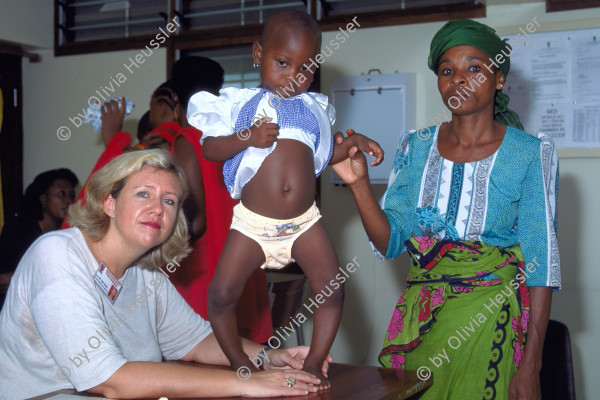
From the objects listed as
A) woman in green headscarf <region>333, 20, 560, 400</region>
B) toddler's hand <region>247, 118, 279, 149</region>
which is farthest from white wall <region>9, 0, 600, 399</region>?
toddler's hand <region>247, 118, 279, 149</region>

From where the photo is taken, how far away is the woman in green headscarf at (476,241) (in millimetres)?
1897

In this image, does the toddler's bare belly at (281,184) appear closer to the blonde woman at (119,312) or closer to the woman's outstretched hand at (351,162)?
the woman's outstretched hand at (351,162)

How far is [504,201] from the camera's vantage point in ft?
6.37

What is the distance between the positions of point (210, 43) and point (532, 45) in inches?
80.9

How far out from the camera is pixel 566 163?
358 centimetres

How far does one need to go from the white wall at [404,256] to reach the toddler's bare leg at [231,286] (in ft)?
7.29

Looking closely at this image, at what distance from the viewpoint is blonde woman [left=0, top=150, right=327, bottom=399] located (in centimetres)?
168

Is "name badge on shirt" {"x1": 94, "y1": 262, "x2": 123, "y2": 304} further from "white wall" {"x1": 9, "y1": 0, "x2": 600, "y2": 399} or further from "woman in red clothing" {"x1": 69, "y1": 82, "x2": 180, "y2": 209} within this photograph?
"white wall" {"x1": 9, "y1": 0, "x2": 600, "y2": 399}

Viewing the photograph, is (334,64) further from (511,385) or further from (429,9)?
(511,385)

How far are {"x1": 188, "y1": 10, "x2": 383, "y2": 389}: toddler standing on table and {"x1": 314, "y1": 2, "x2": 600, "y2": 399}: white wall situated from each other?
2.13m

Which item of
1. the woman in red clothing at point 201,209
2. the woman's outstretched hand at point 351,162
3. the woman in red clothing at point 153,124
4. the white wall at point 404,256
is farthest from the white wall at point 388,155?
the woman's outstretched hand at point 351,162

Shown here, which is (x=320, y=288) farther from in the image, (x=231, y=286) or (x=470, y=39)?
(x=470, y=39)

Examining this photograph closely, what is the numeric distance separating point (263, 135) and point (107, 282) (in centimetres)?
67

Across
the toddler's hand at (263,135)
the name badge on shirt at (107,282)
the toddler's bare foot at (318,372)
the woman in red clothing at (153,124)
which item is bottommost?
the toddler's bare foot at (318,372)
